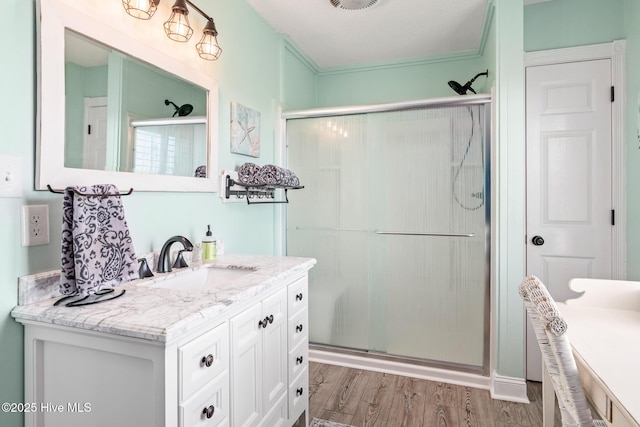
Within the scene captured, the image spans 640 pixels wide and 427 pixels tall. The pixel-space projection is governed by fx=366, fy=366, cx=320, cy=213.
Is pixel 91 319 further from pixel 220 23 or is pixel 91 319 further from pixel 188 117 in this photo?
pixel 220 23

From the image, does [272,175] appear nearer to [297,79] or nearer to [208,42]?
[208,42]

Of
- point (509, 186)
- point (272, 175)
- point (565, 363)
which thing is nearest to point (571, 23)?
point (509, 186)

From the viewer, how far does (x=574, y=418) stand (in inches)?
38.1

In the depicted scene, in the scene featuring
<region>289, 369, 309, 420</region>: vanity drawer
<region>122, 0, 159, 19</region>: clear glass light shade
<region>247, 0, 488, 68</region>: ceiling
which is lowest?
<region>289, 369, 309, 420</region>: vanity drawer

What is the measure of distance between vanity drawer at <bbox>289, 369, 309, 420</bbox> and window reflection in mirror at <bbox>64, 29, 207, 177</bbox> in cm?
115

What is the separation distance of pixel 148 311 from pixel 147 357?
135 mm

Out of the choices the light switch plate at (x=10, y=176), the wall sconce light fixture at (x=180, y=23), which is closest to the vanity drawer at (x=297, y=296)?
the light switch plate at (x=10, y=176)

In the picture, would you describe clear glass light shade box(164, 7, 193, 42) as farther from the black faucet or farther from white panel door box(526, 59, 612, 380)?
white panel door box(526, 59, 612, 380)

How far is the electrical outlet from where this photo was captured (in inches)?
44.1

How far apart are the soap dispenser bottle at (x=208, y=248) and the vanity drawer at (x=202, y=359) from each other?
71 cm

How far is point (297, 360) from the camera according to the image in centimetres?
180

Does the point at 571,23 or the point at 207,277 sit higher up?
the point at 571,23

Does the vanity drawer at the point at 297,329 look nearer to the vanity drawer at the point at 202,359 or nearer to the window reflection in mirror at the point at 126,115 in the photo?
the vanity drawer at the point at 202,359

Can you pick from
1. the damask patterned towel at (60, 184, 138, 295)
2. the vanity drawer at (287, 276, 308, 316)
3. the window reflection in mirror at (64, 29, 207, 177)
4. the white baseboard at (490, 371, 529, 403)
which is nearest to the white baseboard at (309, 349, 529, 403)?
the white baseboard at (490, 371, 529, 403)
